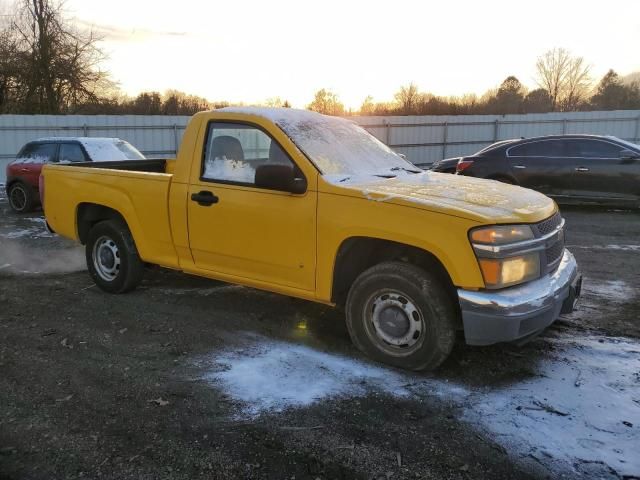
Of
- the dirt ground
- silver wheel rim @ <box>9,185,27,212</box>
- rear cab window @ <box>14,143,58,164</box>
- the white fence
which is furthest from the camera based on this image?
the white fence

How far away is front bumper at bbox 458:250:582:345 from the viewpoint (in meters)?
3.40

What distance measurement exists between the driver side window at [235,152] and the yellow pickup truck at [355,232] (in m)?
0.01

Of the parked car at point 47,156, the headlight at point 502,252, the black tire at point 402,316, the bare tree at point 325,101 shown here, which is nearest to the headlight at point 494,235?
the headlight at point 502,252

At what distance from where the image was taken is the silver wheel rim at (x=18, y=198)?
38.6 feet

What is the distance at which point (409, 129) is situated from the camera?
20734 millimetres

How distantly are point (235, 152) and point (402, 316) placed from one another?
6.72ft

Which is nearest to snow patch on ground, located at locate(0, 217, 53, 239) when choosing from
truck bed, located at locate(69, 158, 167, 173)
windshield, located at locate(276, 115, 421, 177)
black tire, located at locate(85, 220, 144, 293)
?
truck bed, located at locate(69, 158, 167, 173)

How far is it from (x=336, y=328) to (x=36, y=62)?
26203 mm

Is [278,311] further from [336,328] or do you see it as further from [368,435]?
[368,435]

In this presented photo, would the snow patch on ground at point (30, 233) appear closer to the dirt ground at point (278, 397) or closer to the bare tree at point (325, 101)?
the dirt ground at point (278, 397)

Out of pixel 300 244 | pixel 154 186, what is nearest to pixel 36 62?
pixel 154 186

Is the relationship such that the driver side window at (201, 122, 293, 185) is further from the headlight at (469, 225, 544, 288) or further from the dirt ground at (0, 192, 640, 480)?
the headlight at (469, 225, 544, 288)

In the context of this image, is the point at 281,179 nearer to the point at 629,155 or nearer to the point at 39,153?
the point at 629,155

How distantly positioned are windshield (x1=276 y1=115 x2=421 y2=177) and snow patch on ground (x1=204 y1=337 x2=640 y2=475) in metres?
1.51
